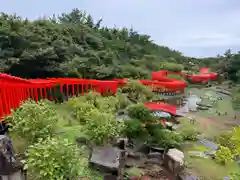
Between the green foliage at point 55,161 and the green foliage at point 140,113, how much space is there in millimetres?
3806

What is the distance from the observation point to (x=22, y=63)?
11570 mm

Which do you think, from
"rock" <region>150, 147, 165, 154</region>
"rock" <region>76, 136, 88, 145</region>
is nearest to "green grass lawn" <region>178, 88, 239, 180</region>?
"rock" <region>150, 147, 165, 154</region>

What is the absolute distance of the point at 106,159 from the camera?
6.04m

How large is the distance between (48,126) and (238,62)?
19.6 meters

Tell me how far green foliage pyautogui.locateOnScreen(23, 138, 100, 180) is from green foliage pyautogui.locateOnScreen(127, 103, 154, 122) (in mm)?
3806

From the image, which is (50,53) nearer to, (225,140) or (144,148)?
(144,148)

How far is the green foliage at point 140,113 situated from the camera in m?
7.92

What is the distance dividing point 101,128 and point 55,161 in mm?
2307

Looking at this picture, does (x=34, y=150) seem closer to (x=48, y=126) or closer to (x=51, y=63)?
(x=48, y=126)

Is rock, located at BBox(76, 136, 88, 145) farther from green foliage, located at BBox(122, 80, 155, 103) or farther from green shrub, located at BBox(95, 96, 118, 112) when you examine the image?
green foliage, located at BBox(122, 80, 155, 103)

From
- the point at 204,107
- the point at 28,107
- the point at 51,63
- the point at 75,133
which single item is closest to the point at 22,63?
the point at 51,63

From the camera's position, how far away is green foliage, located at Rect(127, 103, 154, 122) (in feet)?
26.0

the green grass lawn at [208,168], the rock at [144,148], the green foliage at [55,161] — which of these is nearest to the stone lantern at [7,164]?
the green foliage at [55,161]

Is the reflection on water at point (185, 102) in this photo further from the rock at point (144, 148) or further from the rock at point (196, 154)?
the rock at point (144, 148)
